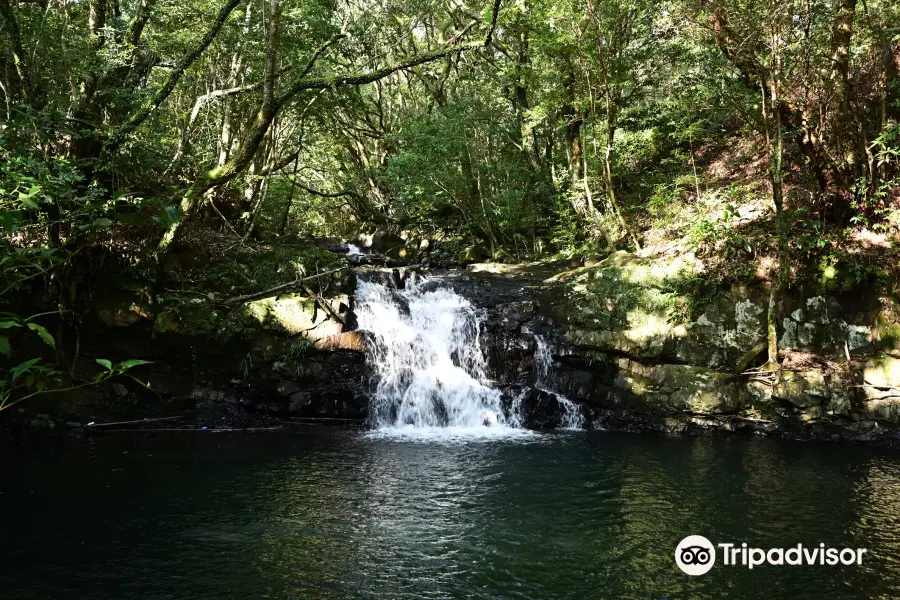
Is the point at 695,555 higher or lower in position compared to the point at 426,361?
lower

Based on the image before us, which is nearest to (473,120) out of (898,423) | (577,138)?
(577,138)

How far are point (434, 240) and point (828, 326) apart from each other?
13.7 m

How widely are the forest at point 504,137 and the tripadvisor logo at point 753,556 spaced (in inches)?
234

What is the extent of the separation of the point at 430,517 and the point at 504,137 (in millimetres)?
14937

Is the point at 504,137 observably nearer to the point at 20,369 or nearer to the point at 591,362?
the point at 591,362

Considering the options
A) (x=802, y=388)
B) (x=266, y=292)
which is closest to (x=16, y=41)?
(x=266, y=292)

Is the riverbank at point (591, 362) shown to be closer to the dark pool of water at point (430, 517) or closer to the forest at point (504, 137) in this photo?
the forest at point (504, 137)

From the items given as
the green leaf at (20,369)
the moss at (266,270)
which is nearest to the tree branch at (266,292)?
the moss at (266,270)

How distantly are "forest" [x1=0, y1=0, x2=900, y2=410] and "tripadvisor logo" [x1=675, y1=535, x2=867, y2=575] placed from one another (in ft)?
19.5

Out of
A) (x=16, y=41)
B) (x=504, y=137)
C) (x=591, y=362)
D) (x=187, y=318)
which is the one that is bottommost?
(x=591, y=362)

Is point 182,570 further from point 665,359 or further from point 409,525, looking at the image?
point 665,359

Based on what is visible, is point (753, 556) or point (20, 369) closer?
point (20, 369)

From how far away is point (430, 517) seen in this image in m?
6.86

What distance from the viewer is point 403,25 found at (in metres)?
21.2
